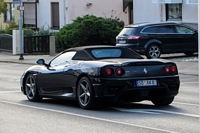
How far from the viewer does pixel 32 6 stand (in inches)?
1817

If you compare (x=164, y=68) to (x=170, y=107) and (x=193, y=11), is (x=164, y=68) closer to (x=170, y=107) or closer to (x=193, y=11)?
(x=170, y=107)

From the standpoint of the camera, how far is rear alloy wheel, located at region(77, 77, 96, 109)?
11.7 m

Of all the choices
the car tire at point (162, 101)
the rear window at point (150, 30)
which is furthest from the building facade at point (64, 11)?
the car tire at point (162, 101)

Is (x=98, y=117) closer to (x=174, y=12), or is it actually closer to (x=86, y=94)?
(x=86, y=94)

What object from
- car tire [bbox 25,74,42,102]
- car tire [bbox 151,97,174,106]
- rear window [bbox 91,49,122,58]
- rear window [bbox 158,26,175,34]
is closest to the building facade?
rear window [bbox 158,26,175,34]

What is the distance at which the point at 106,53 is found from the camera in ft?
41.8

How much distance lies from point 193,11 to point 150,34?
5.29 meters

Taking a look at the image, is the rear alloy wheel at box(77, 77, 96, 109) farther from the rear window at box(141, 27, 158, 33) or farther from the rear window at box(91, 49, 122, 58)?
the rear window at box(141, 27, 158, 33)

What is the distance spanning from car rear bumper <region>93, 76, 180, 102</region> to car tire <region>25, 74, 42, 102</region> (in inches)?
102

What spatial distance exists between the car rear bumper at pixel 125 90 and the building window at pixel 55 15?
31593 millimetres

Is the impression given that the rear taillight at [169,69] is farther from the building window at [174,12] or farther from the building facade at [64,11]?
the building facade at [64,11]

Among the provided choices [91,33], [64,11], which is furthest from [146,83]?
[64,11]

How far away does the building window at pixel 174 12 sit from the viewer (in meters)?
32.0

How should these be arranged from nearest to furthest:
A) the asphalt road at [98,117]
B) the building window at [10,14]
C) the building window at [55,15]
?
1. the asphalt road at [98,117]
2. the building window at [55,15]
3. the building window at [10,14]
